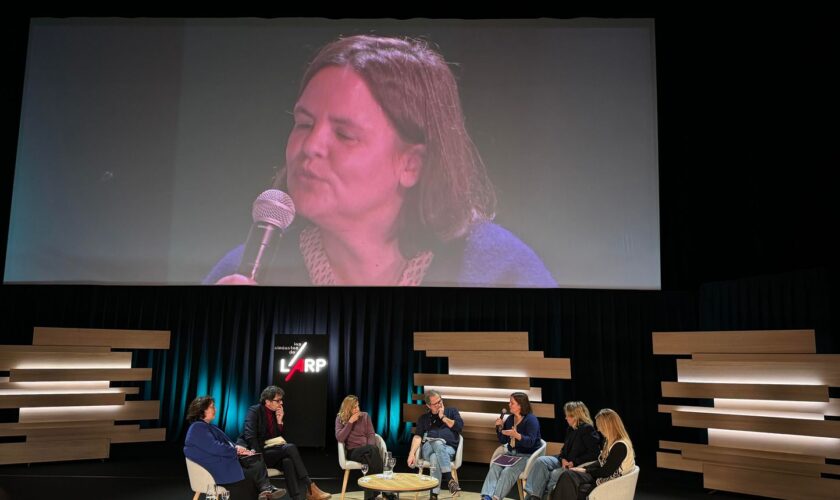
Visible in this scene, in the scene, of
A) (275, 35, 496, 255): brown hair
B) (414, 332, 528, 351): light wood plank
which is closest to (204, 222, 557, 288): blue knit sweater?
(275, 35, 496, 255): brown hair

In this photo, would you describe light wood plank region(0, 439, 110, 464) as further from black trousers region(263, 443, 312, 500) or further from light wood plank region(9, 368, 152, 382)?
black trousers region(263, 443, 312, 500)

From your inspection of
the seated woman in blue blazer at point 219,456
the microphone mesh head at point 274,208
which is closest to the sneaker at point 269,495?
the seated woman in blue blazer at point 219,456

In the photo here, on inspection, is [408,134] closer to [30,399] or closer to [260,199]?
[260,199]

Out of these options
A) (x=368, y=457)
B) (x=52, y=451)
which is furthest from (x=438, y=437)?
(x=52, y=451)

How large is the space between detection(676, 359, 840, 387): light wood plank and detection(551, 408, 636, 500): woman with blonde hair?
213cm

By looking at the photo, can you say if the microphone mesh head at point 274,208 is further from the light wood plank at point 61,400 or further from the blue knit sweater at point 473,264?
the light wood plank at point 61,400

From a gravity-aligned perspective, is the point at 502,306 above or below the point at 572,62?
below

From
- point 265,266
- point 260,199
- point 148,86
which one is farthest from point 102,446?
point 148,86

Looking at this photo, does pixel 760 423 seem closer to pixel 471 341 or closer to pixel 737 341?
pixel 737 341

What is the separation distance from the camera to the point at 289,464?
17.0 feet

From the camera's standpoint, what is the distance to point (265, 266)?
7.27 metres

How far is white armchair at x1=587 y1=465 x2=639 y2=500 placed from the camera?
4301 millimetres

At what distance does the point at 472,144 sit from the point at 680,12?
9.62 ft

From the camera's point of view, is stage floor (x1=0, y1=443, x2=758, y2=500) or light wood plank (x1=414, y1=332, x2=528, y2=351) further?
light wood plank (x1=414, y1=332, x2=528, y2=351)
